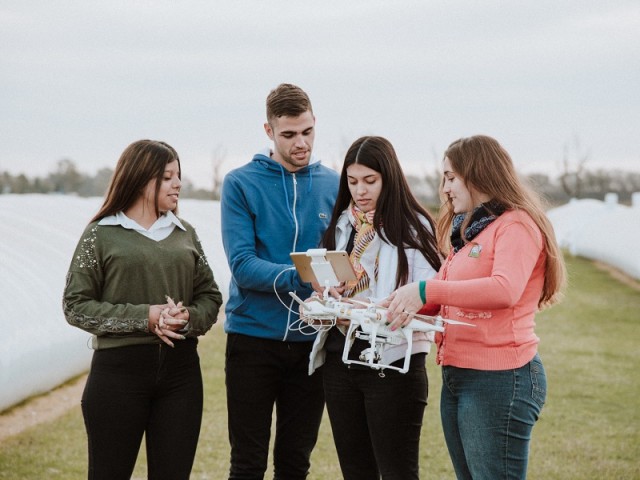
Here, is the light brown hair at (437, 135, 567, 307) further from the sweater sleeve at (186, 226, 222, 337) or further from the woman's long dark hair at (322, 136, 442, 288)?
the sweater sleeve at (186, 226, 222, 337)

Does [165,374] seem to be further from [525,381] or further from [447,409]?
Answer: [525,381]

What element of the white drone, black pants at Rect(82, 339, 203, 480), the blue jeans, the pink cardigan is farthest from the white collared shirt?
the blue jeans

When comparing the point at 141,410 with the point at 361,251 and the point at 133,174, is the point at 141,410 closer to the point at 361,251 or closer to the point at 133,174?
the point at 133,174

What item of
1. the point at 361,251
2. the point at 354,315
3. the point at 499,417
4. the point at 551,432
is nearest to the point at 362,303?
the point at 354,315

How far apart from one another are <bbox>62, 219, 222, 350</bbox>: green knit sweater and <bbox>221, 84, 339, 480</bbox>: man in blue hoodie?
0.34 m

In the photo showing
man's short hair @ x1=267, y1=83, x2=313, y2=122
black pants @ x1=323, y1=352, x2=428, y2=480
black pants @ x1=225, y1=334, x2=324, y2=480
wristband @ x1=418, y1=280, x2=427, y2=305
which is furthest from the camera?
black pants @ x1=225, y1=334, x2=324, y2=480

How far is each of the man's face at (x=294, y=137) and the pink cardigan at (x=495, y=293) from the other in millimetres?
1036

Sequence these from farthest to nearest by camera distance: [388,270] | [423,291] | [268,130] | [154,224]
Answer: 1. [268,130]
2. [154,224]
3. [388,270]
4. [423,291]

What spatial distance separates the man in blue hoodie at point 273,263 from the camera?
3.96 metres

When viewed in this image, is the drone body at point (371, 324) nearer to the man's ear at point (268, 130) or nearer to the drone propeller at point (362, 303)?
the drone propeller at point (362, 303)

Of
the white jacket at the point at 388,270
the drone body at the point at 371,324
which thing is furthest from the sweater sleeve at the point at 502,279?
the white jacket at the point at 388,270

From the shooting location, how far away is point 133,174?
3.66 m

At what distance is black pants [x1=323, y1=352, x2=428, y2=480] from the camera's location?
3426 mm

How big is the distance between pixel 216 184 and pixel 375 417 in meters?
44.5
